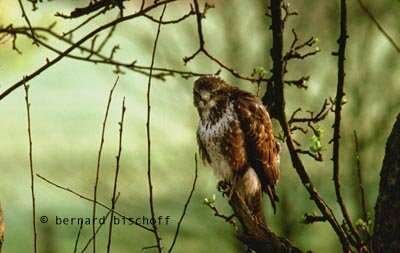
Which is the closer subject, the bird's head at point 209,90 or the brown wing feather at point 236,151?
A: the brown wing feather at point 236,151

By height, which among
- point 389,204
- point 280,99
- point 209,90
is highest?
point 209,90

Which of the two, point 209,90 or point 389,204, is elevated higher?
point 209,90

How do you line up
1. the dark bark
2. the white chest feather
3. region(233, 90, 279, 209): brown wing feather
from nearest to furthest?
the dark bark < region(233, 90, 279, 209): brown wing feather < the white chest feather

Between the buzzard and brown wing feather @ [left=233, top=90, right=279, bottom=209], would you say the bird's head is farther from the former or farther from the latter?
brown wing feather @ [left=233, top=90, right=279, bottom=209]

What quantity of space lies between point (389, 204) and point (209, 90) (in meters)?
0.79

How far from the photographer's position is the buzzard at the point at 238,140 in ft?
8.55

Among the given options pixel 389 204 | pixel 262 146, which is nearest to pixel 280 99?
pixel 262 146

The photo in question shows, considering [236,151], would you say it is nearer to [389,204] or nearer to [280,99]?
[280,99]

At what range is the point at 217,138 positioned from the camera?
2.74 metres

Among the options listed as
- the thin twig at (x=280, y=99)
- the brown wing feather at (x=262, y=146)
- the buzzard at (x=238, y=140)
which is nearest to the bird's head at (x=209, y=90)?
the buzzard at (x=238, y=140)

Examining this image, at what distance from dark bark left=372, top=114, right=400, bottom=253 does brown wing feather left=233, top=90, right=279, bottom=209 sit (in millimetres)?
393

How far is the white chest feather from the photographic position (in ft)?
8.90

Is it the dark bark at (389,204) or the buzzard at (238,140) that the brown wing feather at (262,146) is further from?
the dark bark at (389,204)

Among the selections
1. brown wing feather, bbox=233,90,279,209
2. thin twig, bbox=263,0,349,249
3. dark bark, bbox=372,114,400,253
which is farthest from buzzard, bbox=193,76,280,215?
dark bark, bbox=372,114,400,253
